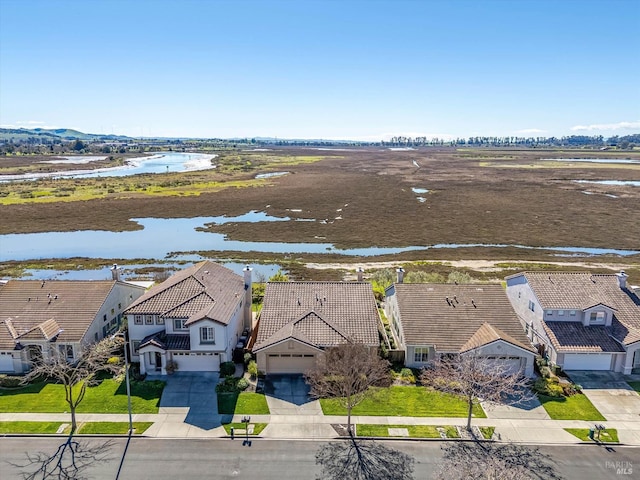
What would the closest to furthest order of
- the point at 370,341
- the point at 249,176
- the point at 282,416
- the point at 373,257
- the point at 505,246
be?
the point at 282,416 < the point at 370,341 < the point at 373,257 < the point at 505,246 < the point at 249,176

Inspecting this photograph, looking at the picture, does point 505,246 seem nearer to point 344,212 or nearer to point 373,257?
point 373,257

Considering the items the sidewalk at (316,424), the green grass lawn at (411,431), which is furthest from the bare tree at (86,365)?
the green grass lawn at (411,431)

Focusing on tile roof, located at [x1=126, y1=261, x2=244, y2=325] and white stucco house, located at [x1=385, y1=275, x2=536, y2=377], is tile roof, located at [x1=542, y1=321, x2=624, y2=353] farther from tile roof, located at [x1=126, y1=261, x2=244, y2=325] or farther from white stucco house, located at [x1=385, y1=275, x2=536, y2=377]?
tile roof, located at [x1=126, y1=261, x2=244, y2=325]

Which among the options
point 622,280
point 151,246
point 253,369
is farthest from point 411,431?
point 151,246

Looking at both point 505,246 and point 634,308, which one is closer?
point 634,308

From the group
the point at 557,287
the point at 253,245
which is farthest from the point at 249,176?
the point at 557,287

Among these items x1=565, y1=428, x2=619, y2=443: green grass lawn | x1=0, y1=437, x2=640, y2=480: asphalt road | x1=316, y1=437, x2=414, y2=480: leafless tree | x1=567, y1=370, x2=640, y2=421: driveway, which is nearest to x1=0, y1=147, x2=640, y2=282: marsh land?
x1=567, y1=370, x2=640, y2=421: driveway
